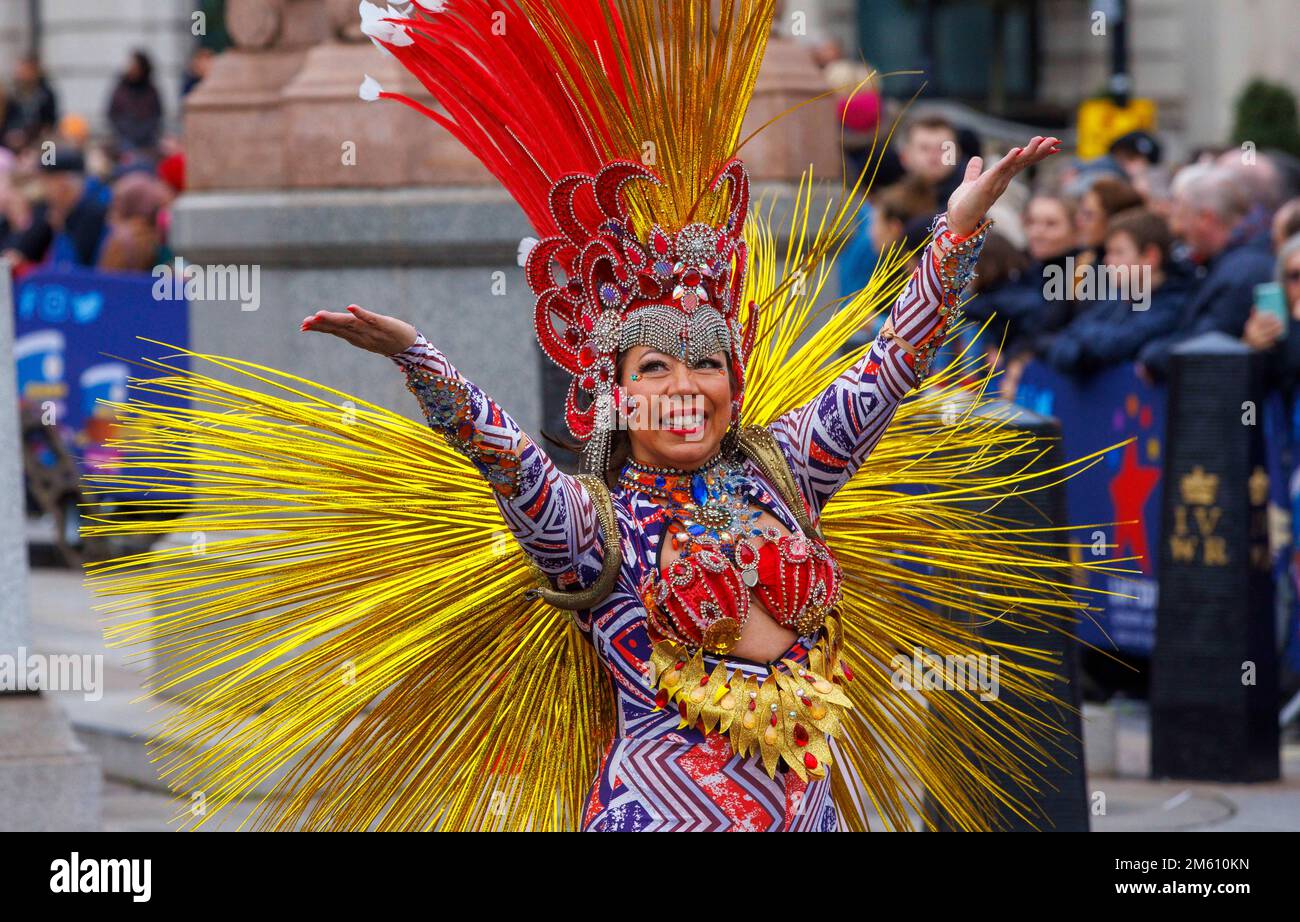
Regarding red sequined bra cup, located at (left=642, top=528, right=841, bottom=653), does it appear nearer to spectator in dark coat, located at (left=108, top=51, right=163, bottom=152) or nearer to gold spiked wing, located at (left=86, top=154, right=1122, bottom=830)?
→ gold spiked wing, located at (left=86, top=154, right=1122, bottom=830)

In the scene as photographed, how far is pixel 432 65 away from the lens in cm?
405

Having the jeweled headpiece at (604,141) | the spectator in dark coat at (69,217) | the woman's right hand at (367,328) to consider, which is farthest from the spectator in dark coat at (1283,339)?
the spectator in dark coat at (69,217)

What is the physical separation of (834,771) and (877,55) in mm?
23005

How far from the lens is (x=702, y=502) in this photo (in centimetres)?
388

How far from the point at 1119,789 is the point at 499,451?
366cm

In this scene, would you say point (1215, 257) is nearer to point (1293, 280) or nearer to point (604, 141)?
point (1293, 280)

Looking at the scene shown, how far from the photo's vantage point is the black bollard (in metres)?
6.81

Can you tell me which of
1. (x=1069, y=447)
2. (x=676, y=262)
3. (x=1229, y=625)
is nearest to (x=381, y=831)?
(x=676, y=262)

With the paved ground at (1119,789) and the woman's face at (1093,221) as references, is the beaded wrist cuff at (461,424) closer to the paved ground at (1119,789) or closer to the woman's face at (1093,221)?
the paved ground at (1119,789)

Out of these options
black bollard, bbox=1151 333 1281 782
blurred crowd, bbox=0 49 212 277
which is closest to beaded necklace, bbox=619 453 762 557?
black bollard, bbox=1151 333 1281 782

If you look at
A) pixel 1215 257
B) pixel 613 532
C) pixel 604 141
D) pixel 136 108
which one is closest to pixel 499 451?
pixel 613 532

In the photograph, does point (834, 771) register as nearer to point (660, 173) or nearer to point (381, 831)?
point (381, 831)

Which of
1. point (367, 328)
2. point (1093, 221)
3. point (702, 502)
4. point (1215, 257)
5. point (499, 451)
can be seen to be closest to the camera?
point (367, 328)

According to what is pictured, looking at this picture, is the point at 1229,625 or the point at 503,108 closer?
the point at 503,108
